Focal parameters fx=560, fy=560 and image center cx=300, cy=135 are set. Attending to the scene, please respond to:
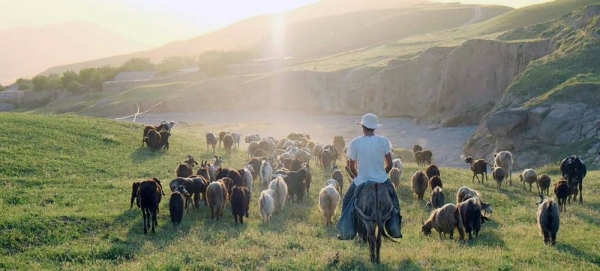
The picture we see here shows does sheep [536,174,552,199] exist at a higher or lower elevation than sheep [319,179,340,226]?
lower

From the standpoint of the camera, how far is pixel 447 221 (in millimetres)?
14930

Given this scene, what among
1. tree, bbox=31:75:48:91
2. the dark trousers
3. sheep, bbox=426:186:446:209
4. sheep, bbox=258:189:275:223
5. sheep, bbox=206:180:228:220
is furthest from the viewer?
tree, bbox=31:75:48:91

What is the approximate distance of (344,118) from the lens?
225ft

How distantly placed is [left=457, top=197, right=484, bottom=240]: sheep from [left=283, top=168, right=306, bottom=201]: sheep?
22.7ft

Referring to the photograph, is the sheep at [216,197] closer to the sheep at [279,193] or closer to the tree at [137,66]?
the sheep at [279,193]

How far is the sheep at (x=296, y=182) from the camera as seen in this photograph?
2017 centimetres

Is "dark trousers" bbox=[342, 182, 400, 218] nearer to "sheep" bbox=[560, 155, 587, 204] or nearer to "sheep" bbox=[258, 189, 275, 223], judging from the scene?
"sheep" bbox=[258, 189, 275, 223]

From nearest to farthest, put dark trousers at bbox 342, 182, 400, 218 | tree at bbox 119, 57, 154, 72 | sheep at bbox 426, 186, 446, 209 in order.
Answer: dark trousers at bbox 342, 182, 400, 218 < sheep at bbox 426, 186, 446, 209 < tree at bbox 119, 57, 154, 72

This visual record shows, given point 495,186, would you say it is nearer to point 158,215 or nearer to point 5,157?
point 158,215

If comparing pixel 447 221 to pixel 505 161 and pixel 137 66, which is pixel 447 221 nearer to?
pixel 505 161

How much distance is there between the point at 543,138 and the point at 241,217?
28.5m

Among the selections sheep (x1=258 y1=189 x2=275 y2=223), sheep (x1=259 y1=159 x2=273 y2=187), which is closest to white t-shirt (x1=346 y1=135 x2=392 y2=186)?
sheep (x1=258 y1=189 x2=275 y2=223)

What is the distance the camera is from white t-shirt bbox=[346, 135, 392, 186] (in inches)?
443

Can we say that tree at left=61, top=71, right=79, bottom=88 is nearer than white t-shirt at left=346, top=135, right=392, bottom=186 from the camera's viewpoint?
No
